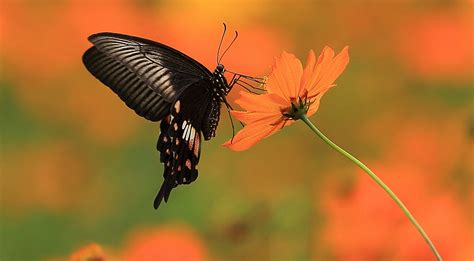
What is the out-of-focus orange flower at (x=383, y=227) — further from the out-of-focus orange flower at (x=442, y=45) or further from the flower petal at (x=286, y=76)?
the out-of-focus orange flower at (x=442, y=45)

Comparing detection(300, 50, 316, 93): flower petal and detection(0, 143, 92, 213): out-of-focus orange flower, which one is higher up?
detection(300, 50, 316, 93): flower petal

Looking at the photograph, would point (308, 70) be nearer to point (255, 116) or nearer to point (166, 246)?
point (255, 116)

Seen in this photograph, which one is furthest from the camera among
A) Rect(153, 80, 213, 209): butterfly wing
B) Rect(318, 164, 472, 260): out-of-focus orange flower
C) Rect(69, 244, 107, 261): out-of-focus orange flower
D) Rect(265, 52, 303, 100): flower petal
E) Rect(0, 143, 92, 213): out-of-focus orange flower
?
Rect(0, 143, 92, 213): out-of-focus orange flower

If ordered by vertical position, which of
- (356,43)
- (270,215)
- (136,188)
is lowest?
(136,188)

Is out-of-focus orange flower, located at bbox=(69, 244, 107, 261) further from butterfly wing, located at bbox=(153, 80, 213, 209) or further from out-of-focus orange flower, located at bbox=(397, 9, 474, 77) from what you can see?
out-of-focus orange flower, located at bbox=(397, 9, 474, 77)

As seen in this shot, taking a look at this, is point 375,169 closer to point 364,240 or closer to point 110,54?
point 364,240

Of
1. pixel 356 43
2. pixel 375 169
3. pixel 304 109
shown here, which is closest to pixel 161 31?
pixel 356 43

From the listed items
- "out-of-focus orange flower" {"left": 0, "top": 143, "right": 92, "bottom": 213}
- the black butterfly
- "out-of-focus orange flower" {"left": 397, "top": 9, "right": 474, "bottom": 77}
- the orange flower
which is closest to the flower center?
the orange flower
